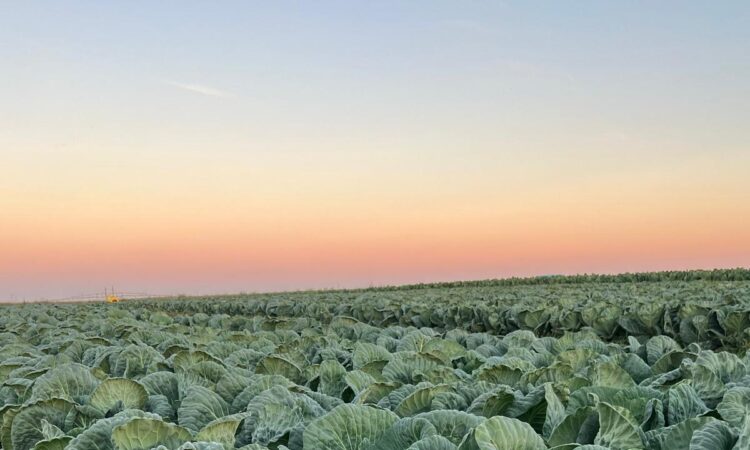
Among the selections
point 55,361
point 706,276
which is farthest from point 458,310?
point 706,276

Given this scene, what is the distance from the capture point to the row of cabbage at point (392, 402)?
6.30 feet

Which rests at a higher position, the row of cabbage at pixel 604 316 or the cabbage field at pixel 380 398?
the cabbage field at pixel 380 398

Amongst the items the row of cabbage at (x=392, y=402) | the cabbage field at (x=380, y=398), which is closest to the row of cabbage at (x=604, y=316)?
the cabbage field at (x=380, y=398)

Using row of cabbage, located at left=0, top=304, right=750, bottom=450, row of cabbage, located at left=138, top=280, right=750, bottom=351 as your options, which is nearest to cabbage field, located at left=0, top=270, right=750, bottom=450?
row of cabbage, located at left=0, top=304, right=750, bottom=450

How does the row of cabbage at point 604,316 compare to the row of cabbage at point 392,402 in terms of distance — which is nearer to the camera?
the row of cabbage at point 392,402

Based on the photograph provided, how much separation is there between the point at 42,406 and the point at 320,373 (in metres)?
1.24

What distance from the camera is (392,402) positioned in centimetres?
264

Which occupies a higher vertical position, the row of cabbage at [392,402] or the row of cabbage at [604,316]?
the row of cabbage at [392,402]

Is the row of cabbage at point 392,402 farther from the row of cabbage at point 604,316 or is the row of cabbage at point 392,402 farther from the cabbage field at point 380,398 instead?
the row of cabbage at point 604,316

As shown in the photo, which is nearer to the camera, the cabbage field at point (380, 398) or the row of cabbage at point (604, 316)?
the cabbage field at point (380, 398)

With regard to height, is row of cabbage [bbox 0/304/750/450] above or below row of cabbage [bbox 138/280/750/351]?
above

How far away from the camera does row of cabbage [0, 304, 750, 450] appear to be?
192 cm

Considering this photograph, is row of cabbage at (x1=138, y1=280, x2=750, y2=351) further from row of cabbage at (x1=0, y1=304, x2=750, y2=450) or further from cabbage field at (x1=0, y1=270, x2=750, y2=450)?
row of cabbage at (x1=0, y1=304, x2=750, y2=450)

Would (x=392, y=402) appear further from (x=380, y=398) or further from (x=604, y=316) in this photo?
(x=604, y=316)
